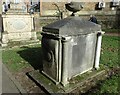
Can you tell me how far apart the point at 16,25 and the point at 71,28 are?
21.5ft

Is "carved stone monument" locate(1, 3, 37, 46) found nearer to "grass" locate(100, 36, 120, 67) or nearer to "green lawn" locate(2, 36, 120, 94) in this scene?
"green lawn" locate(2, 36, 120, 94)

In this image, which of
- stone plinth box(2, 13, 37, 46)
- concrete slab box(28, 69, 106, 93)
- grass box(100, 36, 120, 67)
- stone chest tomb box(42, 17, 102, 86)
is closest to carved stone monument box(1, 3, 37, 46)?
stone plinth box(2, 13, 37, 46)

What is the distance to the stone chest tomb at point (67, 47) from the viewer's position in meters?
4.14

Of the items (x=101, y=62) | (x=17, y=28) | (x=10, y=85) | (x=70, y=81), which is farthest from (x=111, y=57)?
(x=17, y=28)

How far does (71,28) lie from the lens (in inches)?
166

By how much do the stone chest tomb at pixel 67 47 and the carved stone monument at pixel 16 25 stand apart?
18.9ft

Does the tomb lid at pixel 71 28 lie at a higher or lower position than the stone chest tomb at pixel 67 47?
higher

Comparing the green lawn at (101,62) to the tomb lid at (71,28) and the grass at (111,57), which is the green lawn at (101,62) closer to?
the grass at (111,57)

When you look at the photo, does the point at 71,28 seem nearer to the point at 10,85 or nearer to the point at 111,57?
the point at 10,85

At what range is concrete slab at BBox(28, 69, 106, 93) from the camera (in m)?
4.15

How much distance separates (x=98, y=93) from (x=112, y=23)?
1764 cm

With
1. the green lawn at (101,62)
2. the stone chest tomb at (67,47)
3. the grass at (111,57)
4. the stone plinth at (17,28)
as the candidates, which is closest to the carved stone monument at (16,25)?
the stone plinth at (17,28)

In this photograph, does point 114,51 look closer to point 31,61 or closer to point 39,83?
point 31,61

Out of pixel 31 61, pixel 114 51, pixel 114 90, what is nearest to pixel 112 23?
pixel 114 51
